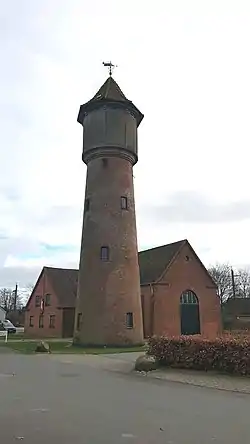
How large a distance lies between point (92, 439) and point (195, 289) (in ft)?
122

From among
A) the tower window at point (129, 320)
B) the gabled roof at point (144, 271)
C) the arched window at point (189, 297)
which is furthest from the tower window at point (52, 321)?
the tower window at point (129, 320)

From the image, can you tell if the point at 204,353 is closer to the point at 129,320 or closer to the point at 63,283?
the point at 129,320

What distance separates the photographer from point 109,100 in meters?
33.6

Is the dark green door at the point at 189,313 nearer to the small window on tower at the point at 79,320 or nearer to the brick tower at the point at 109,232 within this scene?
the brick tower at the point at 109,232

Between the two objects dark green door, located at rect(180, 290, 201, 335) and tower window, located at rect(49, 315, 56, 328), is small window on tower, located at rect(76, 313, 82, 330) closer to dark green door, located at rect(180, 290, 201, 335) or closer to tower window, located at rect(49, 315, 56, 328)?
dark green door, located at rect(180, 290, 201, 335)

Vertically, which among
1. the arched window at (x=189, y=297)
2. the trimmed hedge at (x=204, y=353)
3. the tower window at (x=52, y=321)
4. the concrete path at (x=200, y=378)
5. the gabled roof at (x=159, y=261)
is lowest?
the concrete path at (x=200, y=378)

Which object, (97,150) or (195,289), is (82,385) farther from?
(195,289)

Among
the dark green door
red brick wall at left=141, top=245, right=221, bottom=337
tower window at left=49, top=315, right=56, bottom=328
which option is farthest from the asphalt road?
tower window at left=49, top=315, right=56, bottom=328

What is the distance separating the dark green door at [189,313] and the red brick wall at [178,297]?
1.26 ft

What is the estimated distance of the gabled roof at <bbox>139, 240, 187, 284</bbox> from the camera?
1688 inches

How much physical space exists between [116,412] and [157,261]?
35.8 metres

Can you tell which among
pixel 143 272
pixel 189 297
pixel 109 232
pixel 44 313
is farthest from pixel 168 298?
pixel 44 313

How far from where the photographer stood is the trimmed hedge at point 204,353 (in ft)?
49.1

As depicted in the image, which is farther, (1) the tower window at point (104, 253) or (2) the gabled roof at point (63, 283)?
(2) the gabled roof at point (63, 283)
